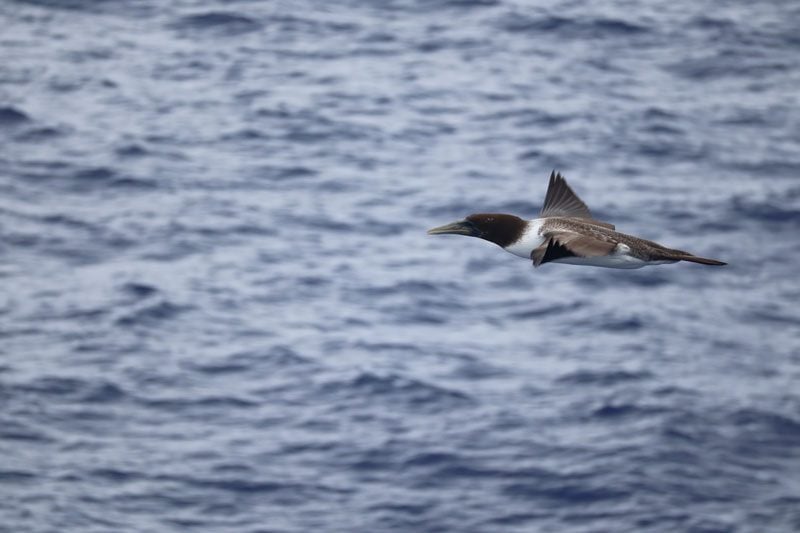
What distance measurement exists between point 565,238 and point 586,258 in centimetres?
36

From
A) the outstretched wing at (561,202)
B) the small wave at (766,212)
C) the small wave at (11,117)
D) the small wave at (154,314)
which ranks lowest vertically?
the small wave at (154,314)

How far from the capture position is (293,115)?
5359cm

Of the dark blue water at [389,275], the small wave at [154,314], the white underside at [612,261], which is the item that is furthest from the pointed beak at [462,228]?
the small wave at [154,314]

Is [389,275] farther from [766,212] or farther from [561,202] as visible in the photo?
[561,202]

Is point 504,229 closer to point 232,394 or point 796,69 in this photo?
point 232,394

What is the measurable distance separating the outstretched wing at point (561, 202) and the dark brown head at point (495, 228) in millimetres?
970

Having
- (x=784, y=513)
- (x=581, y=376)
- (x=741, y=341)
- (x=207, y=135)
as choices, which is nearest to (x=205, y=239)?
(x=207, y=135)

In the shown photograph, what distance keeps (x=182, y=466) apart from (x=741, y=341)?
57.5 feet

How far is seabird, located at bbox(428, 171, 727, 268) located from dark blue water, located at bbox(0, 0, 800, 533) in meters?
22.0

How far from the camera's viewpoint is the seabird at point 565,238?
1252 cm

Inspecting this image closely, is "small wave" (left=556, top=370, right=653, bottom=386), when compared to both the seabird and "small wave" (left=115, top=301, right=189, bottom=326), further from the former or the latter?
the seabird

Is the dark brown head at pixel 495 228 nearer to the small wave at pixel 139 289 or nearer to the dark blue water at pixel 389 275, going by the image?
the dark blue water at pixel 389 275

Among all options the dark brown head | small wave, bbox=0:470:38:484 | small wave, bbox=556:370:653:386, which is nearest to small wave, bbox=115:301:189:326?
small wave, bbox=0:470:38:484

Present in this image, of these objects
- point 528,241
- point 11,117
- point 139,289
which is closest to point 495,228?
point 528,241
